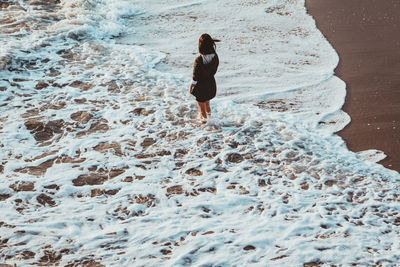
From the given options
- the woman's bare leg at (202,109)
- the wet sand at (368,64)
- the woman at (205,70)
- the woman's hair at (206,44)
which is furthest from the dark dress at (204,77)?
the wet sand at (368,64)

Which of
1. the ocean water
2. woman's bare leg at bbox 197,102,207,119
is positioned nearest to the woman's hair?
woman's bare leg at bbox 197,102,207,119

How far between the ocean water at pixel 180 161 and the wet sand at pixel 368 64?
0.24 meters

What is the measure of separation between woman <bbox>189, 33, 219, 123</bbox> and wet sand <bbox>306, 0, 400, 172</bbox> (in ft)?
7.43

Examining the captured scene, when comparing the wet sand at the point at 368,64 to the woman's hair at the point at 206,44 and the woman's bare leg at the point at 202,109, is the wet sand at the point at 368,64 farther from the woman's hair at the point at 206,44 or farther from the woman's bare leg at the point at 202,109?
the woman's hair at the point at 206,44

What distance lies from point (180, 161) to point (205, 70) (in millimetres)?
1427

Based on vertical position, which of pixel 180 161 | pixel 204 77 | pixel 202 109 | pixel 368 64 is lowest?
pixel 180 161

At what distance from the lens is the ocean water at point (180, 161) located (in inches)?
165

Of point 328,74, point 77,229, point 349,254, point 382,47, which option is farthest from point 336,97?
point 77,229

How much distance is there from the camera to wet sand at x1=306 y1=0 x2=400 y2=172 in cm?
602

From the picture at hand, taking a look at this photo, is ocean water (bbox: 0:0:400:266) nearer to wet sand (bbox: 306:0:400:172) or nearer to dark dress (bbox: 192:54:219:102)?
wet sand (bbox: 306:0:400:172)

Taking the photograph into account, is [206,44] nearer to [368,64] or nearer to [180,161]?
[180,161]

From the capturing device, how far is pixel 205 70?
5.89 metres

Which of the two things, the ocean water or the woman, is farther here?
the woman

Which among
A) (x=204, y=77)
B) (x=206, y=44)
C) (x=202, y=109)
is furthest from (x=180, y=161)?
(x=206, y=44)
